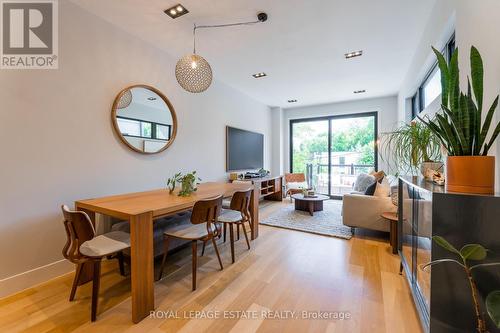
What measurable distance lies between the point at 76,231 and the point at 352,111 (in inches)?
235

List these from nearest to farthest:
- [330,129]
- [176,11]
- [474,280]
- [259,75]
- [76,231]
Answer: [474,280] → [76,231] → [176,11] → [259,75] → [330,129]

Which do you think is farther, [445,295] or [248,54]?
[248,54]

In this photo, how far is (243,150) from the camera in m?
4.94

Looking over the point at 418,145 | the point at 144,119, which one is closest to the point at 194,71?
the point at 144,119

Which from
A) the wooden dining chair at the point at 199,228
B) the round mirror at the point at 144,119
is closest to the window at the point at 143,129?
the round mirror at the point at 144,119

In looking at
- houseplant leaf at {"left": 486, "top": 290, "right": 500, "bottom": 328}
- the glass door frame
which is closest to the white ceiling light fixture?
houseplant leaf at {"left": 486, "top": 290, "right": 500, "bottom": 328}

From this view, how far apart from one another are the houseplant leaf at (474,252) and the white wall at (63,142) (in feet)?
9.61

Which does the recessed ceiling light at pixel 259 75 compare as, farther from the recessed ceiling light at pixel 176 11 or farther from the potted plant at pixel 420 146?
the potted plant at pixel 420 146

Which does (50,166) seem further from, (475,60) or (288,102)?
(288,102)

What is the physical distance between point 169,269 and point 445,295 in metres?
2.20

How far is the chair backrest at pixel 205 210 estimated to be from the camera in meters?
1.89

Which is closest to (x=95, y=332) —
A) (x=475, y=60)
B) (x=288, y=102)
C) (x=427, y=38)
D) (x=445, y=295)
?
(x=445, y=295)

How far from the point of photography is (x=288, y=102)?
5.80 metres

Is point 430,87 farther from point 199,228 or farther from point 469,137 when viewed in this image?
point 199,228
